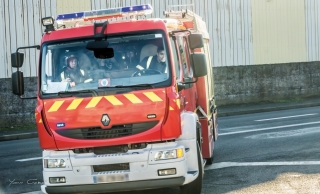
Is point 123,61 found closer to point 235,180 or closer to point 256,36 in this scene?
point 235,180

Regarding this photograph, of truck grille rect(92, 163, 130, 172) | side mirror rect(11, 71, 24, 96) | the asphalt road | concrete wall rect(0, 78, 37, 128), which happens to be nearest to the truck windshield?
side mirror rect(11, 71, 24, 96)

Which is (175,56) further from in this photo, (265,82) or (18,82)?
(265,82)

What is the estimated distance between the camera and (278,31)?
29500 millimetres

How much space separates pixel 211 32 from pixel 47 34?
18262 mm

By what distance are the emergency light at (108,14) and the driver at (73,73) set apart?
0.95 metres

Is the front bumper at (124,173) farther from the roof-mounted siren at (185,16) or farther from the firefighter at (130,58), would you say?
the roof-mounted siren at (185,16)

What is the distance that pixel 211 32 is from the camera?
1065 inches

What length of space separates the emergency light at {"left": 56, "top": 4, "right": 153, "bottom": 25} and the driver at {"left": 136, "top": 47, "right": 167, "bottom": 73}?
0.84 m

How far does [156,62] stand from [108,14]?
1288 millimetres

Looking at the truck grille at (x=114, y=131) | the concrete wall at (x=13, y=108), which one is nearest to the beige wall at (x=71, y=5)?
the concrete wall at (x=13, y=108)

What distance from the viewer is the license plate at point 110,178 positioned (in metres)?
8.38

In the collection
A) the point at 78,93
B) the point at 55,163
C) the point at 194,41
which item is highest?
the point at 194,41

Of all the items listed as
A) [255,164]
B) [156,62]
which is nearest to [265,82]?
[255,164]

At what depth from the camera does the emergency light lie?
9508mm
